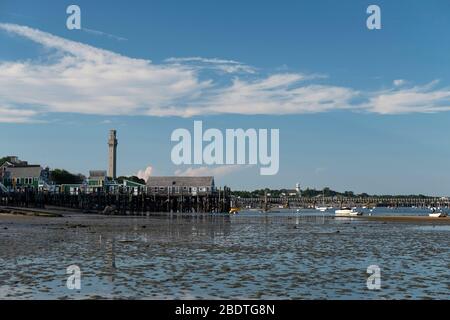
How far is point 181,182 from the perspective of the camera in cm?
15338

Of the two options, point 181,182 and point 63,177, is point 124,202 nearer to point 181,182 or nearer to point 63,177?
point 181,182

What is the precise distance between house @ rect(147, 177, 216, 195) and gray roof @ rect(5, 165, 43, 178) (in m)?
29.4

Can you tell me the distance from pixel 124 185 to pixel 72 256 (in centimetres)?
13244

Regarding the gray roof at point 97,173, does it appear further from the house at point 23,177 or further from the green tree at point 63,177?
the green tree at point 63,177

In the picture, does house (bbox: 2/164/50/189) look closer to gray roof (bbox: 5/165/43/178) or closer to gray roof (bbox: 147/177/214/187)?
gray roof (bbox: 5/165/43/178)

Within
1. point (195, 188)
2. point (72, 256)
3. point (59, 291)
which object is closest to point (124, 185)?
point (195, 188)

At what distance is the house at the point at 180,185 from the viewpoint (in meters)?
152

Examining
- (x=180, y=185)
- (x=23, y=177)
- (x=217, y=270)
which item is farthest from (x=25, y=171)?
(x=217, y=270)

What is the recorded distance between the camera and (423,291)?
18.0 meters

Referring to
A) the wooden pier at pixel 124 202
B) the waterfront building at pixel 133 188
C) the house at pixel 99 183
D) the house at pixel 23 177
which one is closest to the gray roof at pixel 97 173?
the house at pixel 99 183

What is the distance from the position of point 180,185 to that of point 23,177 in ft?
133
